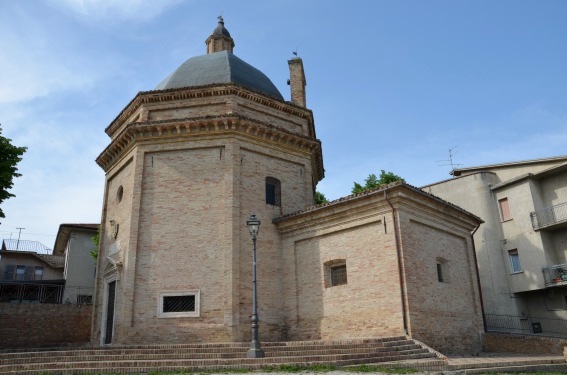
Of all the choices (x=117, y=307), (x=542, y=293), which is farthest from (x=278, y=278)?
(x=542, y=293)

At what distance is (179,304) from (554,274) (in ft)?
51.5

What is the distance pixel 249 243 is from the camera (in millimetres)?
15805

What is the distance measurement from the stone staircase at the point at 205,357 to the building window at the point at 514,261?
11873 millimetres

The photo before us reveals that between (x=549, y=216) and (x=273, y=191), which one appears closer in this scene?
(x=273, y=191)

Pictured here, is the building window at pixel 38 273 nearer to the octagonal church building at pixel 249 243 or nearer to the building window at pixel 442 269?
the octagonal church building at pixel 249 243

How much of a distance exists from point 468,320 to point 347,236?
202 inches

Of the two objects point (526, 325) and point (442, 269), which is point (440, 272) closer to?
point (442, 269)

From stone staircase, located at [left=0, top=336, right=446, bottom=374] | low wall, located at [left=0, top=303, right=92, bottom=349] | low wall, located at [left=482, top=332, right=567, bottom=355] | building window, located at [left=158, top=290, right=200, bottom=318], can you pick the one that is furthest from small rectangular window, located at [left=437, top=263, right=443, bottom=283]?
low wall, located at [left=0, top=303, right=92, bottom=349]

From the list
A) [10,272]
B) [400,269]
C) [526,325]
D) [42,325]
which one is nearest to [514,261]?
[526,325]

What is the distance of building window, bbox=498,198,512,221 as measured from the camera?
72.4ft

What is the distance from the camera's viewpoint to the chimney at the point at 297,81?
2045 centimetres

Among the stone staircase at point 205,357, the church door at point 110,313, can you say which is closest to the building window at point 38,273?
the church door at point 110,313

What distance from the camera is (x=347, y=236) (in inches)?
583

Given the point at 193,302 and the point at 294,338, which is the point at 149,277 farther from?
the point at 294,338
